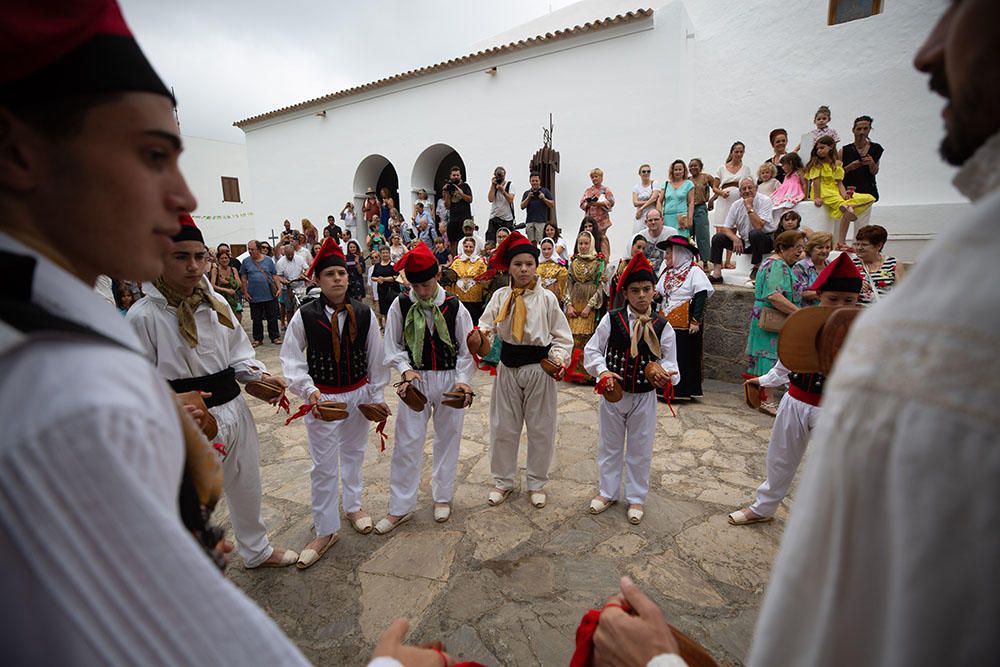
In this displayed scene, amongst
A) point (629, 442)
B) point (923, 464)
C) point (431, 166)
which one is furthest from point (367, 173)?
point (923, 464)

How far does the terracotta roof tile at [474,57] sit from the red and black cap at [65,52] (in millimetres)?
10363

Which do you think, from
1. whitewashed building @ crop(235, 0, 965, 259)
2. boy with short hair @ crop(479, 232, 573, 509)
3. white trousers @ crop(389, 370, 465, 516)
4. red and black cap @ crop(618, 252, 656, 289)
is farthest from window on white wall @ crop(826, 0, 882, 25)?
white trousers @ crop(389, 370, 465, 516)

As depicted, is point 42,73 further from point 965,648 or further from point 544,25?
point 544,25

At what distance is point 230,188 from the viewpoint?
24.4 meters

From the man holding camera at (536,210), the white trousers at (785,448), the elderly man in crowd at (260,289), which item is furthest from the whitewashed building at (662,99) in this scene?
the white trousers at (785,448)

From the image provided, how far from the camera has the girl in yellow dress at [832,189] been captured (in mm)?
6664

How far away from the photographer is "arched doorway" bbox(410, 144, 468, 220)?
12828 mm

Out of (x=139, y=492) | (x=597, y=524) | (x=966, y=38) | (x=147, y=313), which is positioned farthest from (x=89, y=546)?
(x=597, y=524)

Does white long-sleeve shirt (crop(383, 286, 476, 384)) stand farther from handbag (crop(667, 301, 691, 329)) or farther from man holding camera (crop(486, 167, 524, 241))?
man holding camera (crop(486, 167, 524, 241))

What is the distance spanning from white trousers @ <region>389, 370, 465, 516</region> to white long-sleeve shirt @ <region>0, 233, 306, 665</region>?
285 centimetres

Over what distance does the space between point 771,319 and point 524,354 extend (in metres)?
3.38

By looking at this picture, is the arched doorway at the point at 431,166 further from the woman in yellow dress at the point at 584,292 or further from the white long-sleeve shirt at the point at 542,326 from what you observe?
the white long-sleeve shirt at the point at 542,326

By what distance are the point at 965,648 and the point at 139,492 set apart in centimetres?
93

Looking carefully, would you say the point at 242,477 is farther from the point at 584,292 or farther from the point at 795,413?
the point at 584,292
